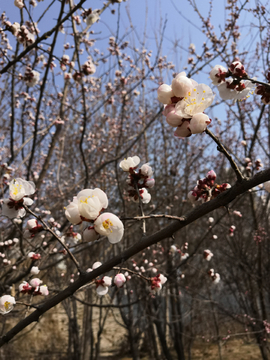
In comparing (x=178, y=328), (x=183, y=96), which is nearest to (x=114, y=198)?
(x=178, y=328)

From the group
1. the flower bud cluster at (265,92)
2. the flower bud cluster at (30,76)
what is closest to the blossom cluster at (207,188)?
the flower bud cluster at (265,92)

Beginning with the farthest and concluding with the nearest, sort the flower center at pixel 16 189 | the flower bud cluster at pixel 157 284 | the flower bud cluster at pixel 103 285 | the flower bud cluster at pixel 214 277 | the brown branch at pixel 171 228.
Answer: the flower bud cluster at pixel 214 277 < the flower bud cluster at pixel 157 284 < the flower bud cluster at pixel 103 285 < the flower center at pixel 16 189 < the brown branch at pixel 171 228

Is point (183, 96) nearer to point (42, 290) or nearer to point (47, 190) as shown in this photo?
point (42, 290)

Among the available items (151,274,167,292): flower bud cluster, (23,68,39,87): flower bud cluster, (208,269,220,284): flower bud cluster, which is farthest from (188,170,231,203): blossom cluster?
(23,68,39,87): flower bud cluster

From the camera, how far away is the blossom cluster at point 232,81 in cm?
122

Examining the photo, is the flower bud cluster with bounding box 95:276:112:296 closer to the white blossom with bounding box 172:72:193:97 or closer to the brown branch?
the brown branch

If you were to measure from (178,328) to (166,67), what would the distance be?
238 inches

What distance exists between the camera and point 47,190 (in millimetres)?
6625

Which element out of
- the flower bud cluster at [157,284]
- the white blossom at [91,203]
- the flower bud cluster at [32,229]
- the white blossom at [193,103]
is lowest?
the flower bud cluster at [157,284]

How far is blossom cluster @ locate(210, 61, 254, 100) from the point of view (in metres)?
1.22

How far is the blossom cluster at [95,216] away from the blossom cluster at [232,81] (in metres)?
0.82

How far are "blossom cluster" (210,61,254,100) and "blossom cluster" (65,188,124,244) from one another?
2.70 feet

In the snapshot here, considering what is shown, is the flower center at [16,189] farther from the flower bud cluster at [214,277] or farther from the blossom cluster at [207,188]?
the flower bud cluster at [214,277]

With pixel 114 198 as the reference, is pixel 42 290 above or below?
below
